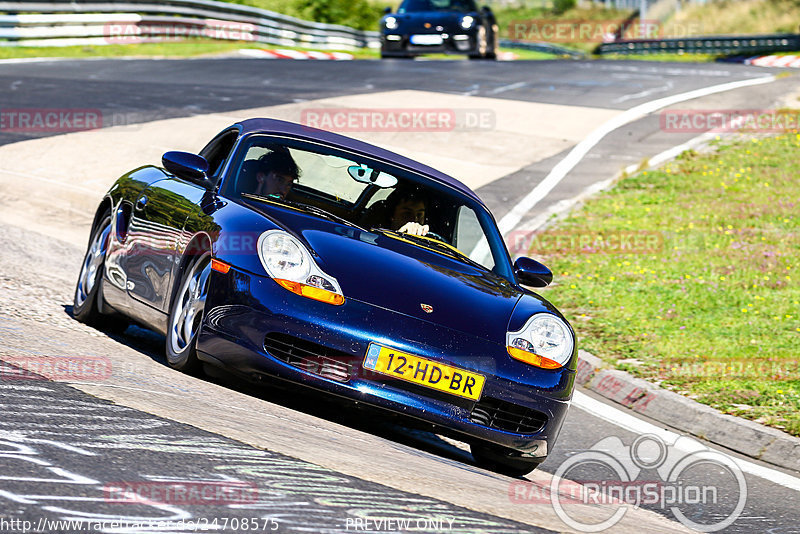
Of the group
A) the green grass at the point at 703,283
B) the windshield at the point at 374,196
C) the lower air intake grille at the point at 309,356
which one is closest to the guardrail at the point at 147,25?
the green grass at the point at 703,283

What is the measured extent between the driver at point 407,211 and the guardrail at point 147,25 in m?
22.1

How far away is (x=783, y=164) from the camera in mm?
16328

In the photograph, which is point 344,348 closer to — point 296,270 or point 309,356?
A: point 309,356

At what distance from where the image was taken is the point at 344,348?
5266 mm

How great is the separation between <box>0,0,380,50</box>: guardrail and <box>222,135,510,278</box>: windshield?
21.9m

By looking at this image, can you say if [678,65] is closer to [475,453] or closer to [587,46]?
[475,453]

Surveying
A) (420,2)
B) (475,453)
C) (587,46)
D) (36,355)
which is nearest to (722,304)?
(475,453)

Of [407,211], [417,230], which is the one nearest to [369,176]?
[407,211]

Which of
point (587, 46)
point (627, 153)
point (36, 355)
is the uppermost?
point (36, 355)

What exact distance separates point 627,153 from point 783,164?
230cm

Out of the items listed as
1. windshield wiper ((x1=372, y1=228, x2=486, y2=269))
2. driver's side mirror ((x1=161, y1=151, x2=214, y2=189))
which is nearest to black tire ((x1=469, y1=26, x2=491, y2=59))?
windshield wiper ((x1=372, y1=228, x2=486, y2=269))

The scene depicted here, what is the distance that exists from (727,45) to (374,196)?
3529 cm

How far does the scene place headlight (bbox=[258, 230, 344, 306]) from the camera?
5352 mm

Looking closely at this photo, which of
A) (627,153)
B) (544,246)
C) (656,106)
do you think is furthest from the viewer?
(656,106)
